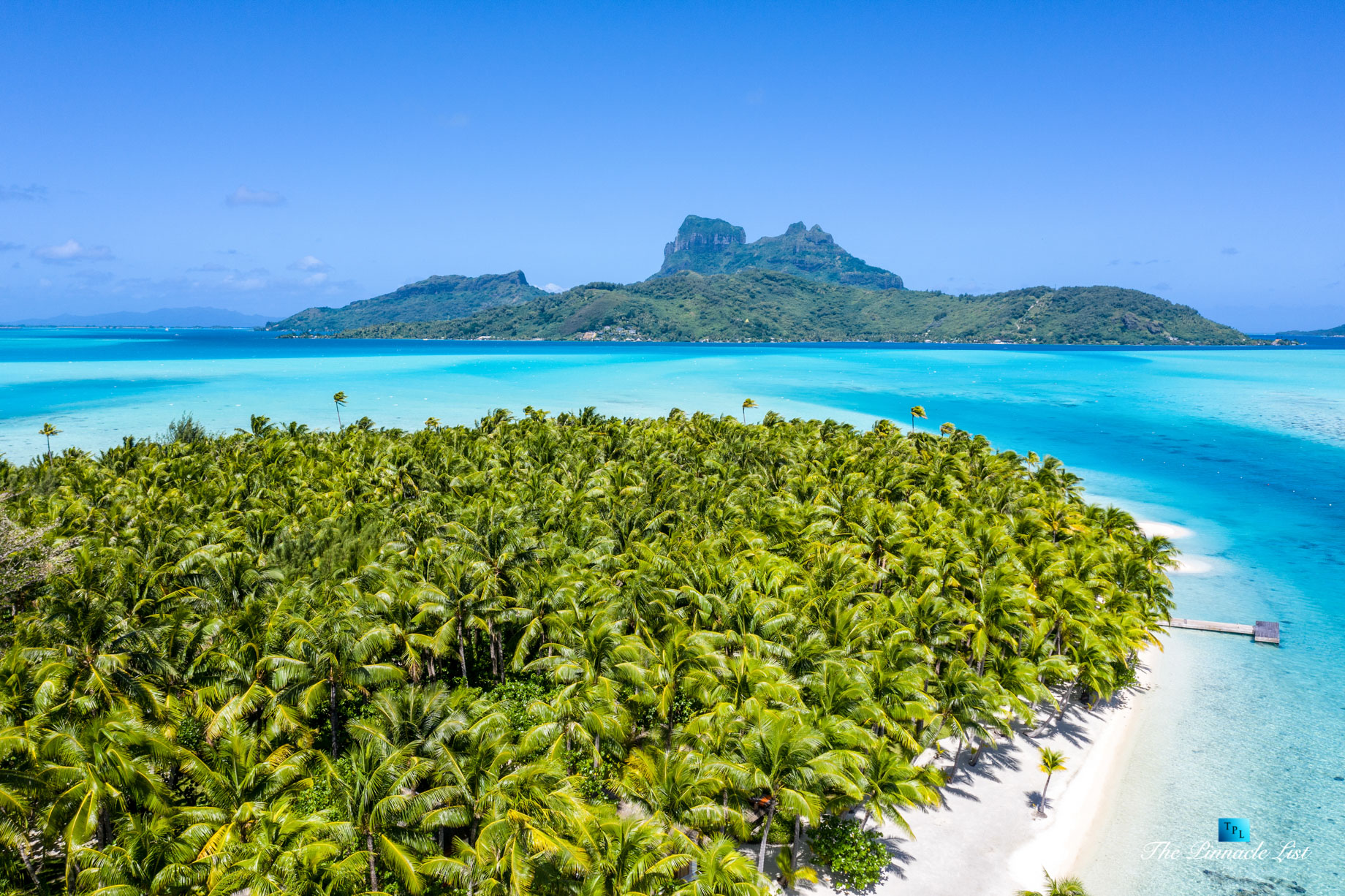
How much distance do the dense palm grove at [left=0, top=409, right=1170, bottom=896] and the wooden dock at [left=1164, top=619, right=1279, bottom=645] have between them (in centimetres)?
438

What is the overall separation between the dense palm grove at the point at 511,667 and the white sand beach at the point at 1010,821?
1162mm

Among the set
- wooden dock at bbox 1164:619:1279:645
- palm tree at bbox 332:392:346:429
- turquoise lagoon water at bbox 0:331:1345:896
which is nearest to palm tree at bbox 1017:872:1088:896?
turquoise lagoon water at bbox 0:331:1345:896

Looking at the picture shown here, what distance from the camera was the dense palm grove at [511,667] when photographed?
16.1 m

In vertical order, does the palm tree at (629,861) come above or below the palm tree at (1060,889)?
above

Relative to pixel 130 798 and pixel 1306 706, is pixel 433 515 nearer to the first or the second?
pixel 130 798

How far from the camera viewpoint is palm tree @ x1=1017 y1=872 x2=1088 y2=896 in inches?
739

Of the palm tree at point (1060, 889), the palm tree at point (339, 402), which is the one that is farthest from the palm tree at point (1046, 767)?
the palm tree at point (339, 402)

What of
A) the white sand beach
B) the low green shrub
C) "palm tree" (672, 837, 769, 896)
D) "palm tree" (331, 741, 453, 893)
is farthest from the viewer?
the white sand beach

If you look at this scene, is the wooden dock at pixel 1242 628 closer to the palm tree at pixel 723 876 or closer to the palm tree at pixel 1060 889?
the palm tree at pixel 1060 889

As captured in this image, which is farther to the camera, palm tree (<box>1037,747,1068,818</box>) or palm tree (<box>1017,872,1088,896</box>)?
palm tree (<box>1037,747,1068,818</box>)

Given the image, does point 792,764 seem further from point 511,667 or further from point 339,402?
point 339,402

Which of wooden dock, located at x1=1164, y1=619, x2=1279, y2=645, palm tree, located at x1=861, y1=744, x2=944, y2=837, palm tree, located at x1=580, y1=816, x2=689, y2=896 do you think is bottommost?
wooden dock, located at x1=1164, y1=619, x2=1279, y2=645

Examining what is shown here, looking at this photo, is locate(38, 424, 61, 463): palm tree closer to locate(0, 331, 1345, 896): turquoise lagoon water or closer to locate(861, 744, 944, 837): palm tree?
locate(0, 331, 1345, 896): turquoise lagoon water

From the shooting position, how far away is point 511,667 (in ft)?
93.7
